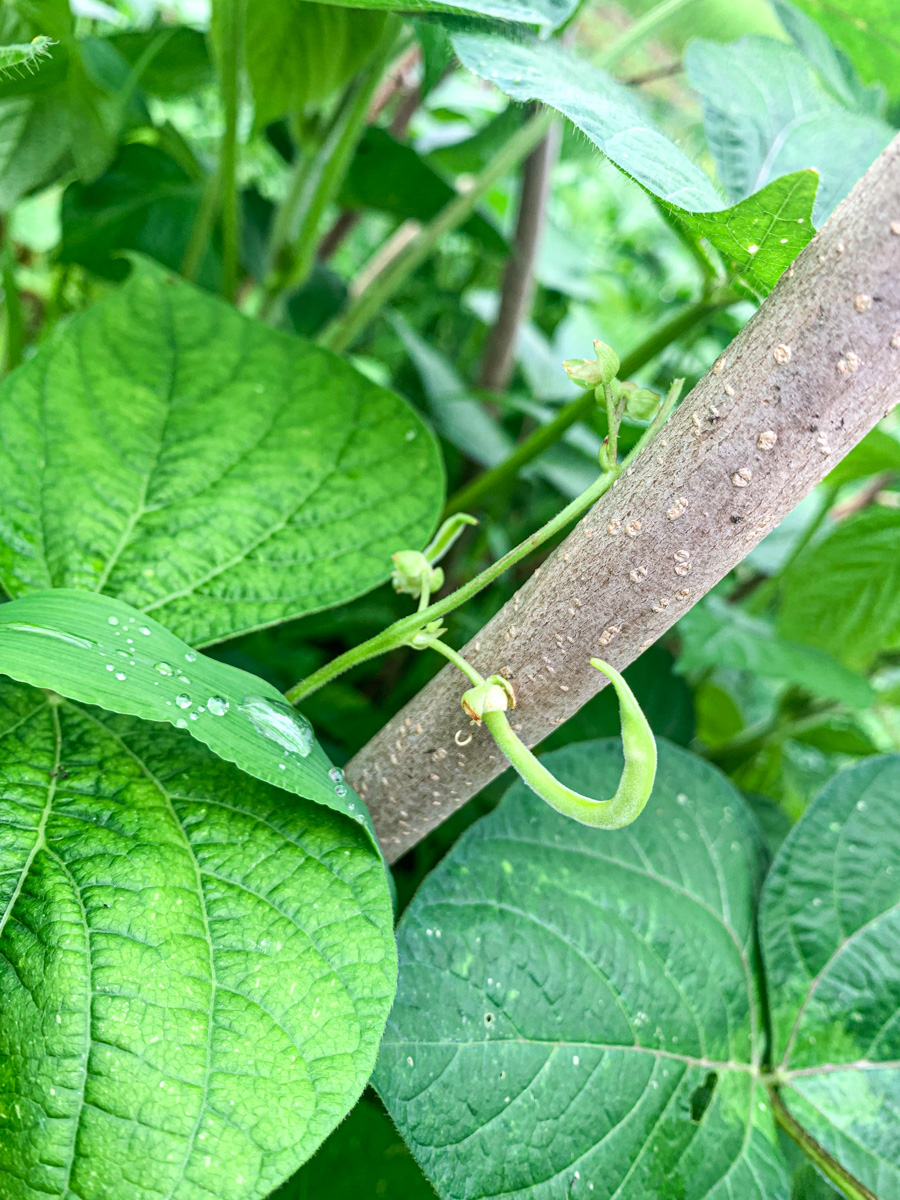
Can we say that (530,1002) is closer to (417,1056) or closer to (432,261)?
(417,1056)

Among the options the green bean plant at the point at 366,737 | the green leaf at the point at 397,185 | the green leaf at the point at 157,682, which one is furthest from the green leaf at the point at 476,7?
the green leaf at the point at 397,185

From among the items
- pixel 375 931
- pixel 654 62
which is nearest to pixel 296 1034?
pixel 375 931

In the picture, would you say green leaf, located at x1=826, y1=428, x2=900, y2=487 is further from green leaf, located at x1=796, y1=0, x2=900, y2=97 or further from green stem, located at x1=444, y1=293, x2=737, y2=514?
green leaf, located at x1=796, y1=0, x2=900, y2=97

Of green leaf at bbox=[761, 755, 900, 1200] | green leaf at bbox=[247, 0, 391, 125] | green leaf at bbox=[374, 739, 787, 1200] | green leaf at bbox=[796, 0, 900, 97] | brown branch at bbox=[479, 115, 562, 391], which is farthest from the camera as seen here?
brown branch at bbox=[479, 115, 562, 391]

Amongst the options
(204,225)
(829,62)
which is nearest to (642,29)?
(829,62)

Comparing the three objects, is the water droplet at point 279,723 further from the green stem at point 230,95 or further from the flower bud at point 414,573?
the green stem at point 230,95

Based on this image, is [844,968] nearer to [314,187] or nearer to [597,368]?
[597,368]

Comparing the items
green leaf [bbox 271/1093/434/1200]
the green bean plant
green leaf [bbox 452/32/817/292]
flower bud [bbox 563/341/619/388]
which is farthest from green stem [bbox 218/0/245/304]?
green leaf [bbox 271/1093/434/1200]

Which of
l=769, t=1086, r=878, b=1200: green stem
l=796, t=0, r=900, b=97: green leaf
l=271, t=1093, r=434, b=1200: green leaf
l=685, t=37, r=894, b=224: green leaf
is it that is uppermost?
l=796, t=0, r=900, b=97: green leaf
